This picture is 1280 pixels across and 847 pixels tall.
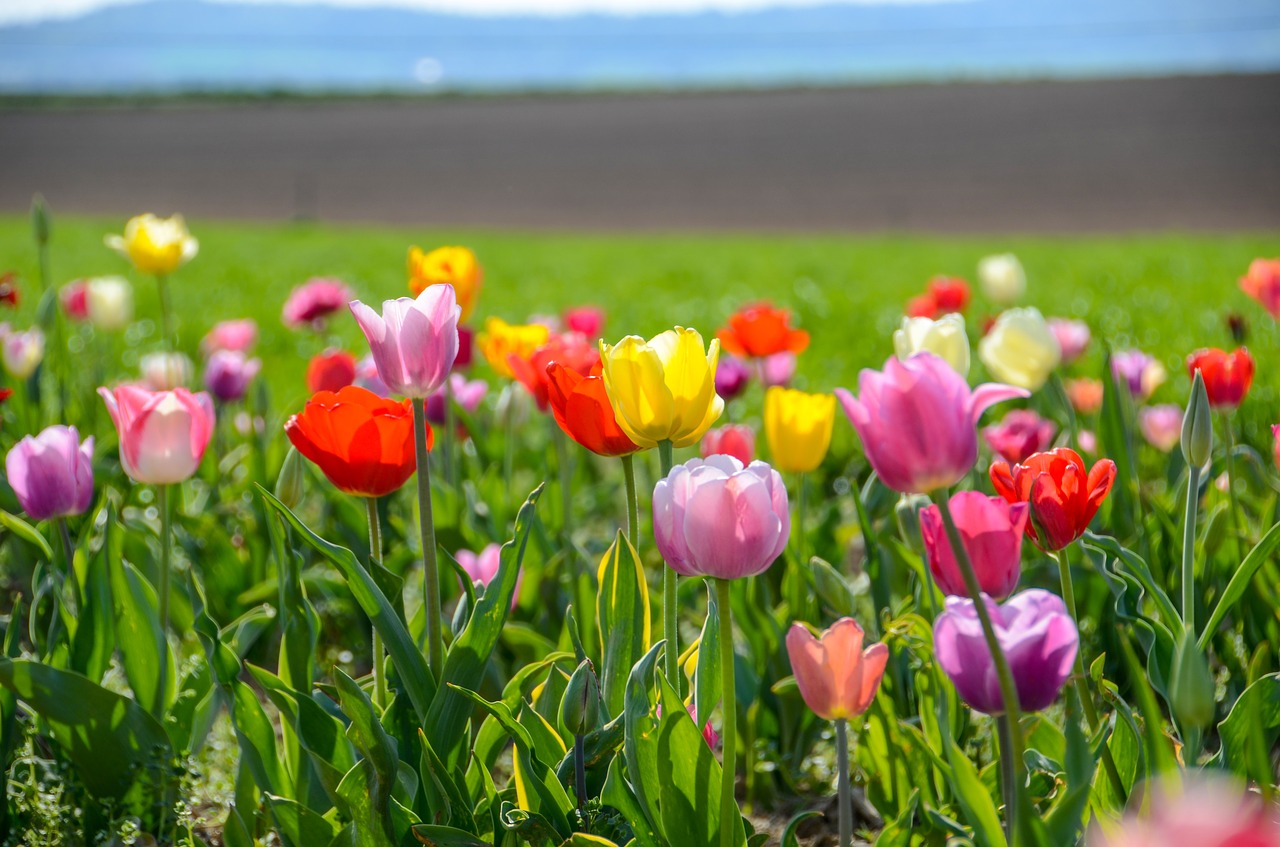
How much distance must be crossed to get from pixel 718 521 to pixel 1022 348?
112 centimetres

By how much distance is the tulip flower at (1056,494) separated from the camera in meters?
1.09

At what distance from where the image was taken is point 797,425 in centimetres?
162

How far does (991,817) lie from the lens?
89 centimetres

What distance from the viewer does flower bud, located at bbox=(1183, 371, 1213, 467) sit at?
1.22 meters

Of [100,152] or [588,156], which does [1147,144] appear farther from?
Result: [100,152]

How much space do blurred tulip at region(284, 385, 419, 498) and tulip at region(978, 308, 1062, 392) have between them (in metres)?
1.14

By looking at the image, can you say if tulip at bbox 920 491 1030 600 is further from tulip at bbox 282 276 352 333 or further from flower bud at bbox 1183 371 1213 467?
tulip at bbox 282 276 352 333

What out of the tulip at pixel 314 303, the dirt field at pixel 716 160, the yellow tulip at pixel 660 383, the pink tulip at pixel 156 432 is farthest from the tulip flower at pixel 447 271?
the dirt field at pixel 716 160

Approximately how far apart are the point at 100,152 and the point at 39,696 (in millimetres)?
23697

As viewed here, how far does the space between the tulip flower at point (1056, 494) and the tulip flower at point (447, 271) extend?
87cm

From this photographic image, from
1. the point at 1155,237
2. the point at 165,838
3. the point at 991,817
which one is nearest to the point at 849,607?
the point at 991,817

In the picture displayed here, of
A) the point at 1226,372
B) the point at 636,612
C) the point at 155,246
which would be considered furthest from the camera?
the point at 155,246

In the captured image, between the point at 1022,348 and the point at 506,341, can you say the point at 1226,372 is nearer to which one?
the point at 1022,348

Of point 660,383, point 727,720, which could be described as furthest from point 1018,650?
point 660,383
